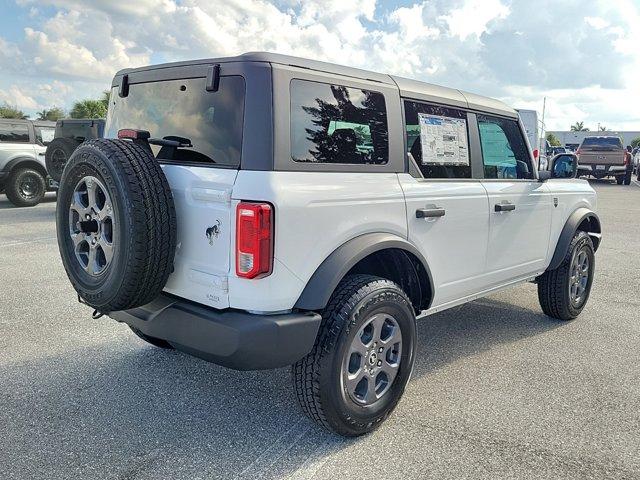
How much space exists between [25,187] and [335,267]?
37.7 feet

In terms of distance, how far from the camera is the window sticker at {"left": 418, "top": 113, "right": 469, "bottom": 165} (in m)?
3.38

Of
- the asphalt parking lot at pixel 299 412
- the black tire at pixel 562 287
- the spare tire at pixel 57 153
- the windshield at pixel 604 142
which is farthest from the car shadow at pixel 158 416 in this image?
the windshield at pixel 604 142

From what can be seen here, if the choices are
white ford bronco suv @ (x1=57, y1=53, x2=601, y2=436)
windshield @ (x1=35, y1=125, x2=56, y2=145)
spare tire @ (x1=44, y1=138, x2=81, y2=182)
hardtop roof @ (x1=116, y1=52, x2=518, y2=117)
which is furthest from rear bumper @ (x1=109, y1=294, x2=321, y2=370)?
windshield @ (x1=35, y1=125, x2=56, y2=145)

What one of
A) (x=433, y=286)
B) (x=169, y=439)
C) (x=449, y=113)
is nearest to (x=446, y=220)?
(x=433, y=286)

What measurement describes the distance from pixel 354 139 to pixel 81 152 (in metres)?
1.39

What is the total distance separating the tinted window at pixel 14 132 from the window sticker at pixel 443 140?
37.0ft

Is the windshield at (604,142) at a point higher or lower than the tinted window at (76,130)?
higher

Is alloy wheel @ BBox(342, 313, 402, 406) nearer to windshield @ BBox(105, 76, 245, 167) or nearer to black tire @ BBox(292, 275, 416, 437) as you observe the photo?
black tire @ BBox(292, 275, 416, 437)

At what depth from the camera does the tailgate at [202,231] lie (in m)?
2.49

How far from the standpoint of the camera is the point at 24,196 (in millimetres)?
11875

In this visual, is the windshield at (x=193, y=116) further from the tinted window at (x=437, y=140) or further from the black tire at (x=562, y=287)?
the black tire at (x=562, y=287)

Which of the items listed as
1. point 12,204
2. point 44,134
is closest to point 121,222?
point 12,204

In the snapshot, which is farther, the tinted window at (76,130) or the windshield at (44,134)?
the windshield at (44,134)

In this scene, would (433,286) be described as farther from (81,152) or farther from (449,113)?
(81,152)
